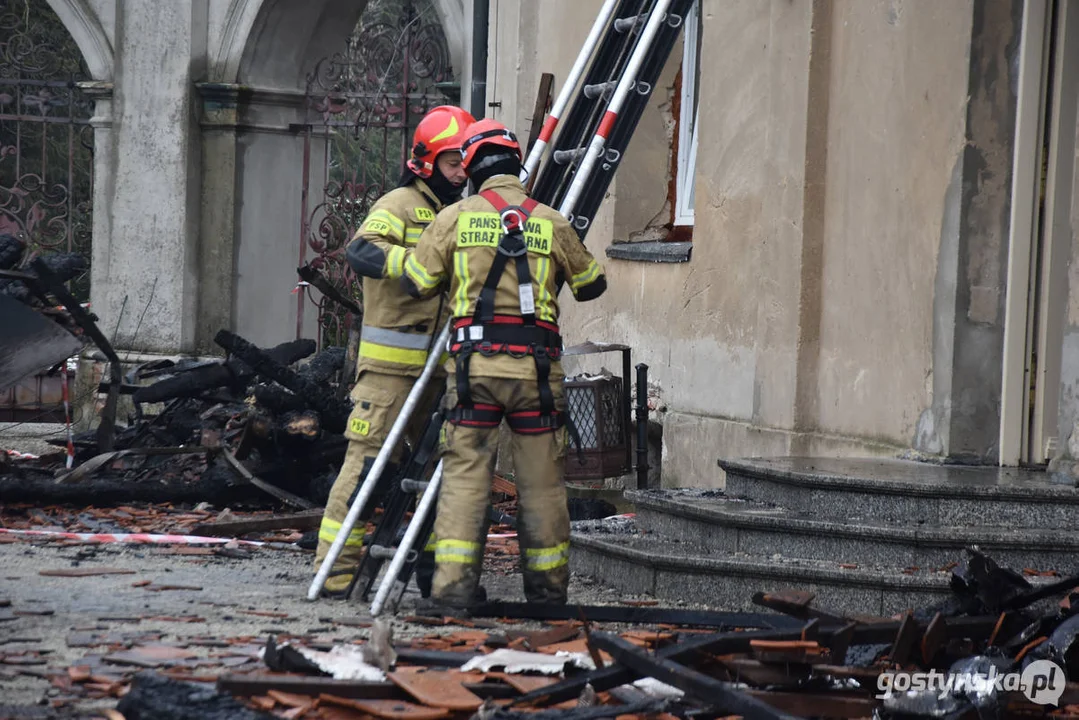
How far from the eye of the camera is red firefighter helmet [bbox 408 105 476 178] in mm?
7422

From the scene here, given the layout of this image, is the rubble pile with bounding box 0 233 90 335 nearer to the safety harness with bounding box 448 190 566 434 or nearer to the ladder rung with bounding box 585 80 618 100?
the ladder rung with bounding box 585 80 618 100

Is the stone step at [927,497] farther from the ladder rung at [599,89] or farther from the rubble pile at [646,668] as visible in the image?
the ladder rung at [599,89]

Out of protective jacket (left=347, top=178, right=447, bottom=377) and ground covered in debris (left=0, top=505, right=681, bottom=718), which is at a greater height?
protective jacket (left=347, top=178, right=447, bottom=377)

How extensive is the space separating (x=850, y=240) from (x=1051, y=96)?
1.42 meters

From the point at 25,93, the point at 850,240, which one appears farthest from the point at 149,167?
the point at 850,240

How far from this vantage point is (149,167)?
50.0 ft

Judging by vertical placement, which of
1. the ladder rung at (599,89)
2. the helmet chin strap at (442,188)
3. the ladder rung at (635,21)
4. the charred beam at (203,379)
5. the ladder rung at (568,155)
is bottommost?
the charred beam at (203,379)

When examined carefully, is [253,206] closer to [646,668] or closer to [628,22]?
[628,22]

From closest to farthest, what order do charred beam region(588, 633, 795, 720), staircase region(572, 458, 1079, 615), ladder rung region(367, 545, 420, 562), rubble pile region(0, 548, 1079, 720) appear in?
charred beam region(588, 633, 795, 720), rubble pile region(0, 548, 1079, 720), staircase region(572, 458, 1079, 615), ladder rung region(367, 545, 420, 562)

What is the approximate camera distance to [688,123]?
1132 cm

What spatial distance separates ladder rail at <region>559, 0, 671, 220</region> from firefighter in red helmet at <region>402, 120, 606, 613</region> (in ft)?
2.61

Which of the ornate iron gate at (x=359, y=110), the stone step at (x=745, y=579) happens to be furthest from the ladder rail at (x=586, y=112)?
the ornate iron gate at (x=359, y=110)

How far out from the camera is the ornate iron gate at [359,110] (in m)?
14.2

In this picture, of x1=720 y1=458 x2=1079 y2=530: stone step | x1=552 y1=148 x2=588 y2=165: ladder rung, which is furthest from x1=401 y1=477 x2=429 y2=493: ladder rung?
x1=552 y1=148 x2=588 y2=165: ladder rung
